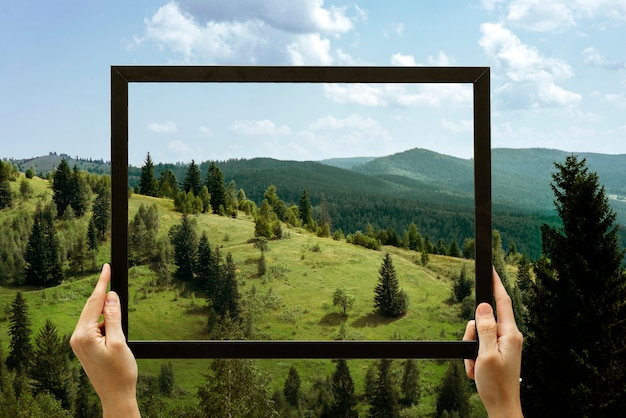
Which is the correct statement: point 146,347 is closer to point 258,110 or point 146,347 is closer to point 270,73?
point 270,73

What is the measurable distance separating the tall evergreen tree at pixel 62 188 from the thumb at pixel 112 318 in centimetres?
2237

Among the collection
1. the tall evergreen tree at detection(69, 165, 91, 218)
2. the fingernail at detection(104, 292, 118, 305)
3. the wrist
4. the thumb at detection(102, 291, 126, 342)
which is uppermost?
the tall evergreen tree at detection(69, 165, 91, 218)

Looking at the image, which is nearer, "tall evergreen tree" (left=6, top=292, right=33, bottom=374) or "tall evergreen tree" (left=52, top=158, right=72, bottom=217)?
"tall evergreen tree" (left=6, top=292, right=33, bottom=374)

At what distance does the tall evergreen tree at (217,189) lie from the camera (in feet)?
63.3

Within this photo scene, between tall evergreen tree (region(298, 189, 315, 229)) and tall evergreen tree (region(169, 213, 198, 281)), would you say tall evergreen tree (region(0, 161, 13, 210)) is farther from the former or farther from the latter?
tall evergreen tree (region(298, 189, 315, 229))

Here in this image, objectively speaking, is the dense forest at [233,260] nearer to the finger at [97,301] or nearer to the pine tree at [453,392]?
the pine tree at [453,392]

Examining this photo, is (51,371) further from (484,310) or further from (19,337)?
(484,310)

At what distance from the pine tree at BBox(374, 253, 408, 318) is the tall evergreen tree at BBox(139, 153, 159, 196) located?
7.88m

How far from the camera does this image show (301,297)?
71.1 ft

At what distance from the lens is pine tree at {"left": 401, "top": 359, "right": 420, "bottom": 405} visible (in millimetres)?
19266

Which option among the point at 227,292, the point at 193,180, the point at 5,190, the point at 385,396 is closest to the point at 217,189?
the point at 193,180

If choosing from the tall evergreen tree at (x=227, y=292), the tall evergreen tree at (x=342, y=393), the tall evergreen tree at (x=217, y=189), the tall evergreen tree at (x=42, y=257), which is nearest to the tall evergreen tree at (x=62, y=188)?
the tall evergreen tree at (x=42, y=257)

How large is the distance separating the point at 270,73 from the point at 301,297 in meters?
21.2

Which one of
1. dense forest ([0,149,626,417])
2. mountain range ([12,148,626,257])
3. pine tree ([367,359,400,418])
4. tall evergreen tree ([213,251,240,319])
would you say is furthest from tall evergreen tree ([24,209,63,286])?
pine tree ([367,359,400,418])
